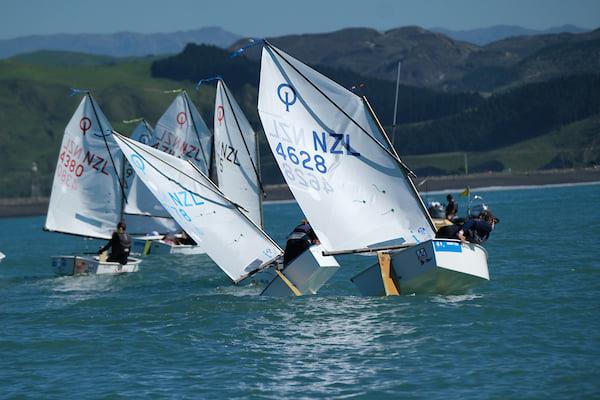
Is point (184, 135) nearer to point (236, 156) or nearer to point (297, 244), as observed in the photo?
point (236, 156)

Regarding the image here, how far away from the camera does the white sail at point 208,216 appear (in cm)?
3466

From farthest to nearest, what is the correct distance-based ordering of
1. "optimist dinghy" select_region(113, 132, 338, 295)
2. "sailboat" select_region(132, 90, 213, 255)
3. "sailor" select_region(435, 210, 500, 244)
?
"sailboat" select_region(132, 90, 213, 255) → "optimist dinghy" select_region(113, 132, 338, 295) → "sailor" select_region(435, 210, 500, 244)

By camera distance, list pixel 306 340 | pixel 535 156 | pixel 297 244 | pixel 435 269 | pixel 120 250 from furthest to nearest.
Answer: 1. pixel 535 156
2. pixel 120 250
3. pixel 297 244
4. pixel 435 269
5. pixel 306 340

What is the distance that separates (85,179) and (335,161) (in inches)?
773

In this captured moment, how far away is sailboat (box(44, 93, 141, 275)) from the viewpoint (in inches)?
1877

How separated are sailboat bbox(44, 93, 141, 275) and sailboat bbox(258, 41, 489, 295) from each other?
60.7 feet

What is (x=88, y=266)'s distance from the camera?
42.3 metres

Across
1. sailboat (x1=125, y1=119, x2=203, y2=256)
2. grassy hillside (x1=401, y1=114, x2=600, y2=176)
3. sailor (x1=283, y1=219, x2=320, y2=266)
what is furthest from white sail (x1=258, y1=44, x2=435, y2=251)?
grassy hillside (x1=401, y1=114, x2=600, y2=176)

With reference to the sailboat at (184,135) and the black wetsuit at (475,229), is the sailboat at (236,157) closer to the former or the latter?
the sailboat at (184,135)

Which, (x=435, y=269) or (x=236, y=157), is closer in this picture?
(x=435, y=269)

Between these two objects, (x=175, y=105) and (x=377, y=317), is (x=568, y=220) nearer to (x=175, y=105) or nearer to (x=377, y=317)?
(x=175, y=105)

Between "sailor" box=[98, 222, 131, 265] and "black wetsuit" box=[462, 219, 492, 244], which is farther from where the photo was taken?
"sailor" box=[98, 222, 131, 265]

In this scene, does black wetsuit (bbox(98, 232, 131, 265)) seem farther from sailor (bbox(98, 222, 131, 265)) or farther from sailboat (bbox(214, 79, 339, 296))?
sailboat (bbox(214, 79, 339, 296))

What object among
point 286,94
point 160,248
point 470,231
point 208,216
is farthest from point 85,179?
point 470,231
